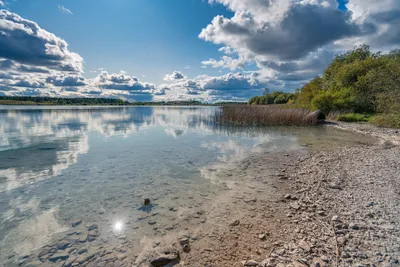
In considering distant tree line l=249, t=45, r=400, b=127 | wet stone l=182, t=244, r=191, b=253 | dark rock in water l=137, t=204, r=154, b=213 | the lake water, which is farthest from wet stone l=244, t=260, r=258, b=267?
distant tree line l=249, t=45, r=400, b=127

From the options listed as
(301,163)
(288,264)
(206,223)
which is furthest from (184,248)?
(301,163)

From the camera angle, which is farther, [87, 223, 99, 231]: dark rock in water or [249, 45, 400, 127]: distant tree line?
[249, 45, 400, 127]: distant tree line

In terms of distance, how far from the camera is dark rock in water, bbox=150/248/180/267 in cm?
284

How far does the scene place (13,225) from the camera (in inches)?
150

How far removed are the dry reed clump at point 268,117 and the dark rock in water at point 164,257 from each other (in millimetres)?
19928

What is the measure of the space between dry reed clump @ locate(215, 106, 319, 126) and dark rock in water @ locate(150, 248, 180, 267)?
1993cm

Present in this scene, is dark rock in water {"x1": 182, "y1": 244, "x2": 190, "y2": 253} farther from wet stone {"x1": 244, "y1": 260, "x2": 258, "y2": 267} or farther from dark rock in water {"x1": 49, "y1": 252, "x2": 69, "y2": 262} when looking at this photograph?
dark rock in water {"x1": 49, "y1": 252, "x2": 69, "y2": 262}

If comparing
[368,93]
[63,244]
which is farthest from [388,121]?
[63,244]

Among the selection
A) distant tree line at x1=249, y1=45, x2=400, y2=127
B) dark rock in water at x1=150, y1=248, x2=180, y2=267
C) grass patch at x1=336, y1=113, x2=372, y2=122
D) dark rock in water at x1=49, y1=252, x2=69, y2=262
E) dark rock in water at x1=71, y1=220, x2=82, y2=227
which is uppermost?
distant tree line at x1=249, y1=45, x2=400, y2=127

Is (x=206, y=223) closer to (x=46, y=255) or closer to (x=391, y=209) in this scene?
(x=46, y=255)

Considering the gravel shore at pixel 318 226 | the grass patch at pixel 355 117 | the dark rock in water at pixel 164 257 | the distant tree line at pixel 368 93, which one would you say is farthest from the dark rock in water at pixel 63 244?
the grass patch at pixel 355 117

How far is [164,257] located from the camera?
2.90 m

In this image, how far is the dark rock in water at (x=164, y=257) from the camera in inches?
112

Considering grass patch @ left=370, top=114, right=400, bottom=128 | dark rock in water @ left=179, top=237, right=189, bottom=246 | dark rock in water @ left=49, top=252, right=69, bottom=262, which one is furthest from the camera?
grass patch @ left=370, top=114, right=400, bottom=128
